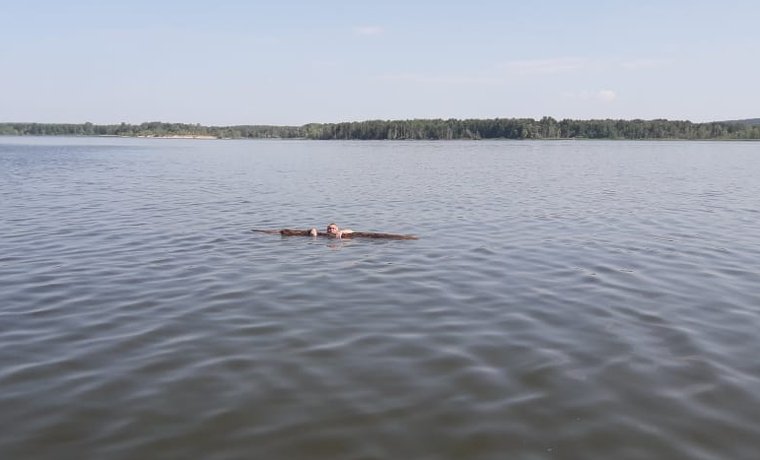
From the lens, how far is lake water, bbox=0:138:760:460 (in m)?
7.61

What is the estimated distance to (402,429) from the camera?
7727 mm

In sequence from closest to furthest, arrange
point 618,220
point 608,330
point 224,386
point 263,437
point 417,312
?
point 263,437, point 224,386, point 608,330, point 417,312, point 618,220

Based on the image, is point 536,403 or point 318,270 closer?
point 536,403

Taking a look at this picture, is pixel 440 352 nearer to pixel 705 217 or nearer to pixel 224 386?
pixel 224 386

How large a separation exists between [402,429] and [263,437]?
1679 mm

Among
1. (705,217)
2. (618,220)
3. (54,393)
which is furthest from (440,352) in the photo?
(705,217)

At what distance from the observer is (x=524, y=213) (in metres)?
27.6

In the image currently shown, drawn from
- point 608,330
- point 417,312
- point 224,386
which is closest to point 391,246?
point 417,312

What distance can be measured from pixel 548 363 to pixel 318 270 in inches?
302

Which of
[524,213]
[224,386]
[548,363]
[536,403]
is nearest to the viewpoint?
[536,403]

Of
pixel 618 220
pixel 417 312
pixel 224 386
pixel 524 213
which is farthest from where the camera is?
pixel 524 213

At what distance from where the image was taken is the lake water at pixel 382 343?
7.61 m

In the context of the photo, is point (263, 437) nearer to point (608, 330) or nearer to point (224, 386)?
point (224, 386)

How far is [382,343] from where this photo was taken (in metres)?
10.6
